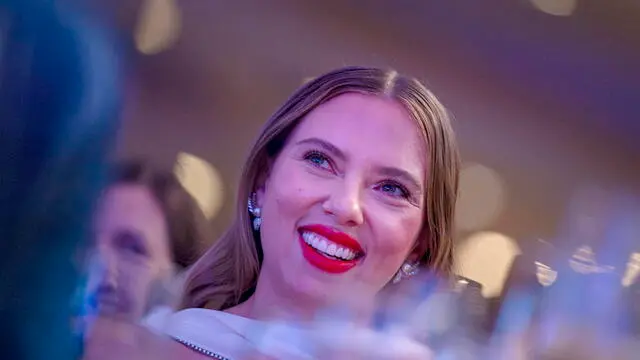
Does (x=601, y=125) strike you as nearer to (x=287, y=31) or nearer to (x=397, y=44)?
(x=397, y=44)

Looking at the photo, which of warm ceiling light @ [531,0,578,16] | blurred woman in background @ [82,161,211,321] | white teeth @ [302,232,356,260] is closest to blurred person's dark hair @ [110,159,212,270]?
blurred woman in background @ [82,161,211,321]

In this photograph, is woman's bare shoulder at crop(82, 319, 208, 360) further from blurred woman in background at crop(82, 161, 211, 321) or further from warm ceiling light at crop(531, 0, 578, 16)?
warm ceiling light at crop(531, 0, 578, 16)

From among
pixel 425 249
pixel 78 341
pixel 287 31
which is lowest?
pixel 78 341

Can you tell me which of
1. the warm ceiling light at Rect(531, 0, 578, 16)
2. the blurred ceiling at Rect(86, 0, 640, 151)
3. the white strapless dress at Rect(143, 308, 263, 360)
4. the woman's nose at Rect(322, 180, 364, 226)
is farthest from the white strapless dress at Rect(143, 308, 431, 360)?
the warm ceiling light at Rect(531, 0, 578, 16)

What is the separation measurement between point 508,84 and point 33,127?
463mm

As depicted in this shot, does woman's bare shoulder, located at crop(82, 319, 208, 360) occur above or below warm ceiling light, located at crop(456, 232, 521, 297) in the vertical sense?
below

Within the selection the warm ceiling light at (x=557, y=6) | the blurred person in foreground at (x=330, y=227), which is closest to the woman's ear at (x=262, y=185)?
the blurred person in foreground at (x=330, y=227)

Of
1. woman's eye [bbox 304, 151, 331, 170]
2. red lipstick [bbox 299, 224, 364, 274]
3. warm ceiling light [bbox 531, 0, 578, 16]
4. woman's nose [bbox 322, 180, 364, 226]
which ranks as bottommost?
red lipstick [bbox 299, 224, 364, 274]

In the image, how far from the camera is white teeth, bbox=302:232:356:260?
25.9 inches

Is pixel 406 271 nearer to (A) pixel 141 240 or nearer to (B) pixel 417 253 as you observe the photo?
(B) pixel 417 253

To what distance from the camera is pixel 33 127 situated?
685 mm

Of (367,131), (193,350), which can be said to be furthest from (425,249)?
(193,350)

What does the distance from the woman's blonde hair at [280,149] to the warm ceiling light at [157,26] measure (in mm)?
129

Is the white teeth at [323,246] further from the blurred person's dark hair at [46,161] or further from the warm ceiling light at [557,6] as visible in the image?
the warm ceiling light at [557,6]
